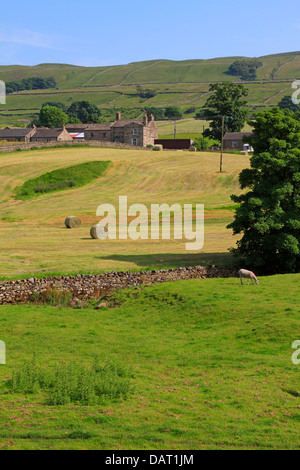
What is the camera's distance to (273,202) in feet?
133

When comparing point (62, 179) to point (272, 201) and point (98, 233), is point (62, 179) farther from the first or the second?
point (272, 201)

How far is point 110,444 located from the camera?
14195 mm

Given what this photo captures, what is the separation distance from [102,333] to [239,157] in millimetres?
93834

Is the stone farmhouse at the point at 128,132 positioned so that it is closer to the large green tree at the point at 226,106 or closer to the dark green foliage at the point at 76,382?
the large green tree at the point at 226,106

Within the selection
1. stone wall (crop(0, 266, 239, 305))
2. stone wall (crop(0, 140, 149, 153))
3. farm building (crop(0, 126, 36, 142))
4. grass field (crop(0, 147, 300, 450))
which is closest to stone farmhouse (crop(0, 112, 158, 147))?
farm building (crop(0, 126, 36, 142))

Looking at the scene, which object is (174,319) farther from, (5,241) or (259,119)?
(5,241)

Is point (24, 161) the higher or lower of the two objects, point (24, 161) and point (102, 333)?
the higher

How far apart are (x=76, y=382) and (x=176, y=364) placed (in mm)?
5158

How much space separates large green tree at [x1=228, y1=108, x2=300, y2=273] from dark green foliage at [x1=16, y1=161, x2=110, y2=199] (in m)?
45.7

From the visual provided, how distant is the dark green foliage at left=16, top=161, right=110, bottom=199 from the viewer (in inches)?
3226

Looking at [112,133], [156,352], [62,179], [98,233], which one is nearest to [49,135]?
[112,133]

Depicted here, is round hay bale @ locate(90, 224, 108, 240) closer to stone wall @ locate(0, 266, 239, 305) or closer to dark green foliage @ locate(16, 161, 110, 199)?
stone wall @ locate(0, 266, 239, 305)

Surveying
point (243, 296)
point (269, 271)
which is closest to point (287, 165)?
point (269, 271)

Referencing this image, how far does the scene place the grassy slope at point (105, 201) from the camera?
144 feet
